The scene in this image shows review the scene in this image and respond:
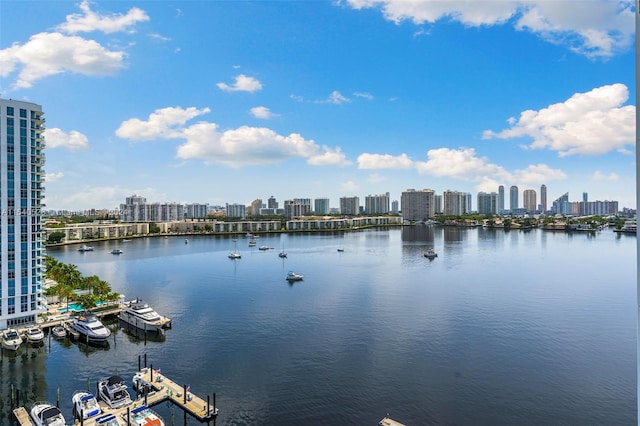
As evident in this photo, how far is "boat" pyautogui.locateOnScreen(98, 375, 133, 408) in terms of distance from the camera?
18.9m

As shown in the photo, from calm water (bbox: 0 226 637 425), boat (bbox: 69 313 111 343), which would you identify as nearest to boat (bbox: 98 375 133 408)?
calm water (bbox: 0 226 637 425)

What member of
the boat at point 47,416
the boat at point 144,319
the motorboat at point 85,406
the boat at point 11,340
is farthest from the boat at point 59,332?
the boat at point 47,416

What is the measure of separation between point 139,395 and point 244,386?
18.1 feet

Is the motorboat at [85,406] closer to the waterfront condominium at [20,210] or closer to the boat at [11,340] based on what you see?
the boat at [11,340]

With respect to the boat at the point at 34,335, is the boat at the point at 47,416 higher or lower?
lower

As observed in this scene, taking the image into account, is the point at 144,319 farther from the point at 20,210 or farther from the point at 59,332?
the point at 20,210

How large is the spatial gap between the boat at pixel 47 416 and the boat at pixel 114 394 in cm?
189

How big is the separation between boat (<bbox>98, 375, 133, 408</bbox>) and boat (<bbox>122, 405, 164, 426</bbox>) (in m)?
0.92

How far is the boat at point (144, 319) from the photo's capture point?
104ft

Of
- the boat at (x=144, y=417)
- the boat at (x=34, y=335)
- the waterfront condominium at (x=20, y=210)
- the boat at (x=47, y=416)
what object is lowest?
the boat at (x=144, y=417)

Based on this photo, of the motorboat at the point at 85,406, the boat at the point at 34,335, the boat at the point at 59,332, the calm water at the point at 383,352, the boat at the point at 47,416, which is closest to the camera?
the boat at the point at 47,416

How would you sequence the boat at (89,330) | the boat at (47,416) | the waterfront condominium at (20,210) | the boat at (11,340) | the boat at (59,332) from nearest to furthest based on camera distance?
1. the boat at (47,416)
2. the boat at (11,340)
3. the waterfront condominium at (20,210)
4. the boat at (89,330)
5. the boat at (59,332)

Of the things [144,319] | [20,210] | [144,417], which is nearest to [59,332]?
[144,319]

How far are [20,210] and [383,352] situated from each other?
95.2 ft
